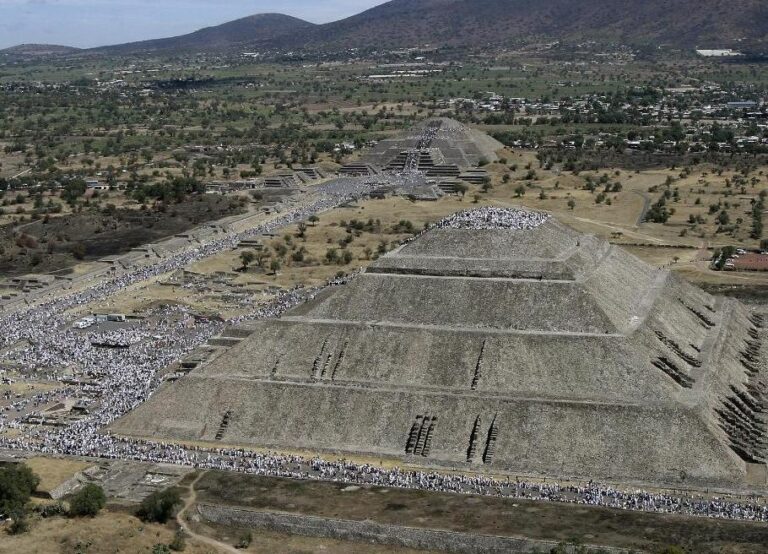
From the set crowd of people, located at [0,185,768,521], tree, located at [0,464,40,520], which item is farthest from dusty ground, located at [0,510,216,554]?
crowd of people, located at [0,185,768,521]

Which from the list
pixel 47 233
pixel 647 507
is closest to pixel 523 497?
pixel 647 507

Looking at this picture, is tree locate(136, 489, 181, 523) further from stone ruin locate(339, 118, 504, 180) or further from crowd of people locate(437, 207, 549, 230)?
stone ruin locate(339, 118, 504, 180)

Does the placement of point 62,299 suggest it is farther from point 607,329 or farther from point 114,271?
point 607,329

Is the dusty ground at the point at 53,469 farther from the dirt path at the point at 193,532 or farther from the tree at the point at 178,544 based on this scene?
the tree at the point at 178,544

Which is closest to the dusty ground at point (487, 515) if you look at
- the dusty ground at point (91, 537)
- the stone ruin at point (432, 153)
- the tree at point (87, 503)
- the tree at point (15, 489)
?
the dusty ground at point (91, 537)

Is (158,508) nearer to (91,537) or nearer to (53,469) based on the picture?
(91,537)

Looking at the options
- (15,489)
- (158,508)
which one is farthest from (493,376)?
(15,489)

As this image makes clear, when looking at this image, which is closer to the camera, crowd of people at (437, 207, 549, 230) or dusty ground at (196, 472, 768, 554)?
dusty ground at (196, 472, 768, 554)

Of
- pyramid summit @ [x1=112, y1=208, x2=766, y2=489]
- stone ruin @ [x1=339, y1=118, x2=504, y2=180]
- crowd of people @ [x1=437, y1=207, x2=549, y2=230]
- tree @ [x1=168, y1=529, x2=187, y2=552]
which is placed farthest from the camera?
stone ruin @ [x1=339, y1=118, x2=504, y2=180]
